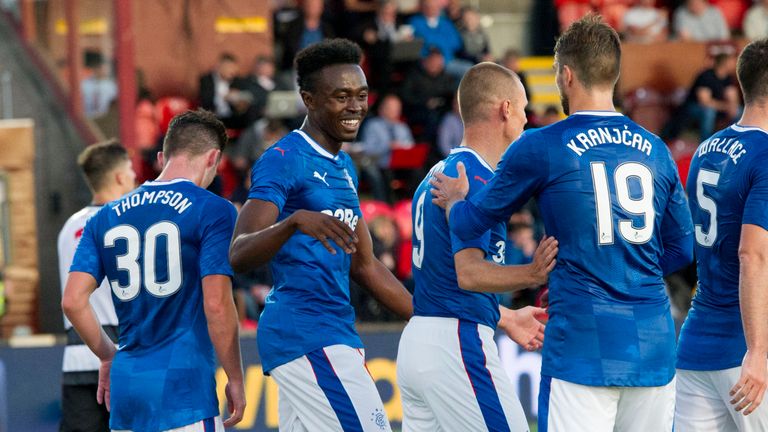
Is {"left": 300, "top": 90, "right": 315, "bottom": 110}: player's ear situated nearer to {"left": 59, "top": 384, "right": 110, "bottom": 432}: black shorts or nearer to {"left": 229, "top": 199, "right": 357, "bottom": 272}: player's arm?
{"left": 229, "top": 199, "right": 357, "bottom": 272}: player's arm

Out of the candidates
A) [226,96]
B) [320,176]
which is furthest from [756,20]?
[320,176]

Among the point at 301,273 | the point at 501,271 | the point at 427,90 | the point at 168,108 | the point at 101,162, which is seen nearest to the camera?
the point at 501,271

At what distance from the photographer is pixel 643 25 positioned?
60.6 feet

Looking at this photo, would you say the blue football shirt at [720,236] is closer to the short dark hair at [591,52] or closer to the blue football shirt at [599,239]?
the blue football shirt at [599,239]

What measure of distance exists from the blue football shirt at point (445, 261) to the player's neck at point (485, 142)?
0.26 ft

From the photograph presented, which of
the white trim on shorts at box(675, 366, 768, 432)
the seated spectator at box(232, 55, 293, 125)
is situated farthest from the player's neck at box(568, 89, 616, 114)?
the seated spectator at box(232, 55, 293, 125)

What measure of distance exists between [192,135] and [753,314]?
8.56 feet

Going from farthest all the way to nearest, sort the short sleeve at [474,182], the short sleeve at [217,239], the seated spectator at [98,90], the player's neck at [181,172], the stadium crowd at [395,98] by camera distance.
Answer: the stadium crowd at [395,98], the seated spectator at [98,90], the player's neck at [181,172], the short sleeve at [217,239], the short sleeve at [474,182]

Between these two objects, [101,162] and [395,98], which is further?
[395,98]

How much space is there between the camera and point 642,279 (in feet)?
15.6

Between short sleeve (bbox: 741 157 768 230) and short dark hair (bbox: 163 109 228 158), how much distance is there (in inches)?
94.7

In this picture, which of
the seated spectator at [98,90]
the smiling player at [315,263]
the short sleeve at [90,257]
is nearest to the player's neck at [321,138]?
the smiling player at [315,263]

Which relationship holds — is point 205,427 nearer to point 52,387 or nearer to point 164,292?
point 164,292

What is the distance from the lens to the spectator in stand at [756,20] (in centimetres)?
1859
